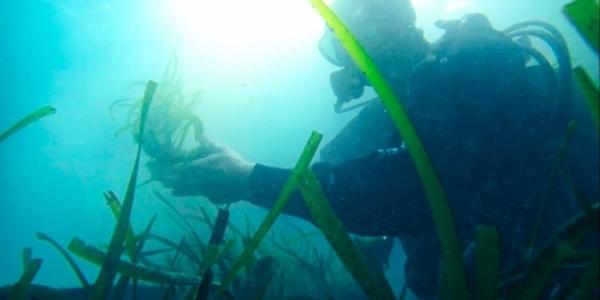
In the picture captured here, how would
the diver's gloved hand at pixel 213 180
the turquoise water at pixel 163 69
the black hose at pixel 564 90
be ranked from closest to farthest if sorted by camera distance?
the black hose at pixel 564 90 < the diver's gloved hand at pixel 213 180 < the turquoise water at pixel 163 69

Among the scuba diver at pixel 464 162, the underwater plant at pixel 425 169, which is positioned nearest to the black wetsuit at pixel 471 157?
the scuba diver at pixel 464 162

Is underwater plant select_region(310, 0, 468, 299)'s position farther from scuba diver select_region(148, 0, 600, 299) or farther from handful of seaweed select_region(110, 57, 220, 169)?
handful of seaweed select_region(110, 57, 220, 169)

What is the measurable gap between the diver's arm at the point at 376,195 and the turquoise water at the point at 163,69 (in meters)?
9.11

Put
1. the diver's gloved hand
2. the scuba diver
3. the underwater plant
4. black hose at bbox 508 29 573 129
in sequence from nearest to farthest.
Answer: the underwater plant < black hose at bbox 508 29 573 129 < the scuba diver < the diver's gloved hand

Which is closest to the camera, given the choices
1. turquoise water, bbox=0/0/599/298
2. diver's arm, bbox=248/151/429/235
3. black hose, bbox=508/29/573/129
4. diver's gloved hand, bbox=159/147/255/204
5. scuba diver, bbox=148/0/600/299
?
black hose, bbox=508/29/573/129

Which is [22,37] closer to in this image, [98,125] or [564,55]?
[98,125]

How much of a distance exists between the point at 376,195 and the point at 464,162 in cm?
67

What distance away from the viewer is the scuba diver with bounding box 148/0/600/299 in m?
2.78

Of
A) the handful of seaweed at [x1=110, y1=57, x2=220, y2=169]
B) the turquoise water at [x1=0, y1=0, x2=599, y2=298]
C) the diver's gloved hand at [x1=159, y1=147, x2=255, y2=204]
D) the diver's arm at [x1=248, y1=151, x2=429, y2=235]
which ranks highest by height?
the turquoise water at [x1=0, y1=0, x2=599, y2=298]

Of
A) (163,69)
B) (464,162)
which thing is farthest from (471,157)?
(163,69)

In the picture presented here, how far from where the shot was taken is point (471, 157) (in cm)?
294

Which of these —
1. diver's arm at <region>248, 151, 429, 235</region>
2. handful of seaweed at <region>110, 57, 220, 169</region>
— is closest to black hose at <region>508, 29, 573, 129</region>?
diver's arm at <region>248, 151, 429, 235</region>

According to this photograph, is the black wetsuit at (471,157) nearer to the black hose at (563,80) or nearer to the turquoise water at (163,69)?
the black hose at (563,80)

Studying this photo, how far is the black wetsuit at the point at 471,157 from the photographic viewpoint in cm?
281
